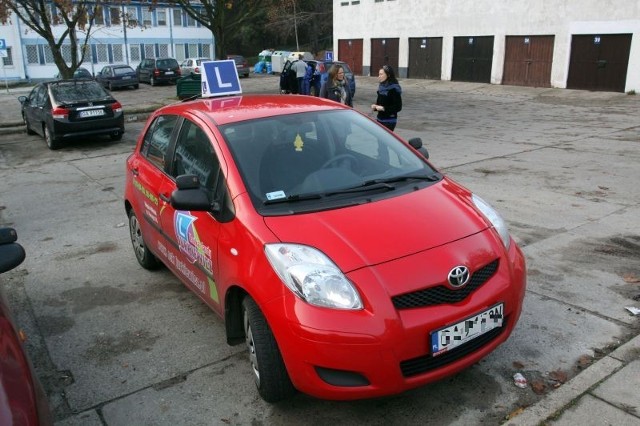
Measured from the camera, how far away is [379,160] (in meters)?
3.98

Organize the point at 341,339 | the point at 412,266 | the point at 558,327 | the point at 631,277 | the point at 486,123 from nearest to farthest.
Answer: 1. the point at 341,339
2. the point at 412,266
3. the point at 558,327
4. the point at 631,277
5. the point at 486,123

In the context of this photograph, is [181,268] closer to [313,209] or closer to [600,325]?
[313,209]

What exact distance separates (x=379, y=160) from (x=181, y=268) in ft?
5.52

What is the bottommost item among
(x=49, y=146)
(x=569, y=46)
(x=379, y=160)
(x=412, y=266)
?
(x=49, y=146)

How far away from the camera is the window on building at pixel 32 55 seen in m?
46.6

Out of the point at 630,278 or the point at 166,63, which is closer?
the point at 630,278

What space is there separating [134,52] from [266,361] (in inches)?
2125

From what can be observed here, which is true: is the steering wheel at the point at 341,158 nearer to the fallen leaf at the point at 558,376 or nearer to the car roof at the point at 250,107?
the car roof at the point at 250,107

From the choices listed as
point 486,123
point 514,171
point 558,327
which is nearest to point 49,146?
point 514,171

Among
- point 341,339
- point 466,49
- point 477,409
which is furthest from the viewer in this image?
point 466,49

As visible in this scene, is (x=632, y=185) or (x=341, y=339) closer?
(x=341, y=339)

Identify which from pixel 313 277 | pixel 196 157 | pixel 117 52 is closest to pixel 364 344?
pixel 313 277

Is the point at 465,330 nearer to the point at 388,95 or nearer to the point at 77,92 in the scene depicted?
the point at 388,95

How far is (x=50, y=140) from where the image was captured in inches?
504
